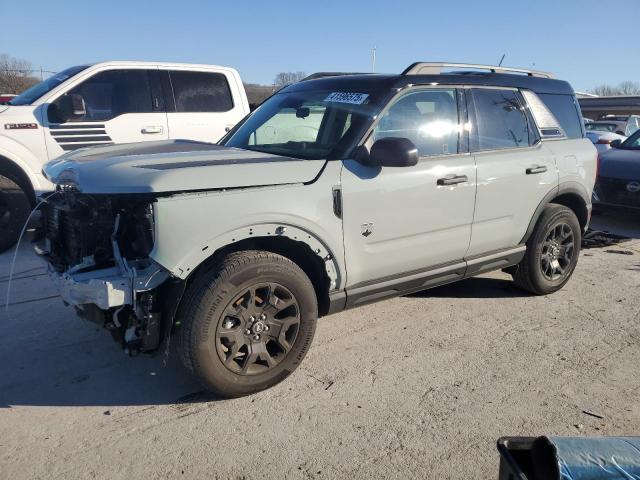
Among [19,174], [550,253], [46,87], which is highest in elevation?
[46,87]

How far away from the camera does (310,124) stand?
4.05 metres

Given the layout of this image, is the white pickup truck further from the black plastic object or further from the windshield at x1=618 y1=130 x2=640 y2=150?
the windshield at x1=618 y1=130 x2=640 y2=150

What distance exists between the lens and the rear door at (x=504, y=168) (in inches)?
161

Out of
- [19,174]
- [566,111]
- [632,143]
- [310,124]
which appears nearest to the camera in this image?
[310,124]

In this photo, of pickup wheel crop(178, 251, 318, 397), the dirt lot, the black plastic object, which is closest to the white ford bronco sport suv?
pickup wheel crop(178, 251, 318, 397)

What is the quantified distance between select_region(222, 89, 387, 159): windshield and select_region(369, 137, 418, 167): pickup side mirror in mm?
197

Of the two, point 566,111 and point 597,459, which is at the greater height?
point 566,111

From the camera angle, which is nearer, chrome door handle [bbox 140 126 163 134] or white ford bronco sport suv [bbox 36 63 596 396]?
white ford bronco sport suv [bbox 36 63 596 396]

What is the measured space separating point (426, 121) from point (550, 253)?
1.95 meters

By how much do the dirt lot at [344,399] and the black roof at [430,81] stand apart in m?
1.88

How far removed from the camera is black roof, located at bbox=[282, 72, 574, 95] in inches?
148

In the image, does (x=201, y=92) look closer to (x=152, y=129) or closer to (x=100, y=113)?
(x=152, y=129)

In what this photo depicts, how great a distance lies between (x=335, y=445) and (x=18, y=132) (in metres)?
5.56

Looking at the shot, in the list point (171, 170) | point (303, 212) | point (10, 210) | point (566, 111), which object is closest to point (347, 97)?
point (303, 212)
